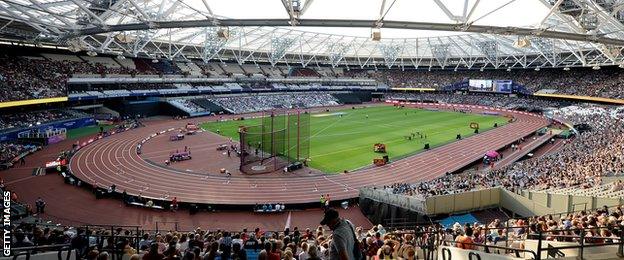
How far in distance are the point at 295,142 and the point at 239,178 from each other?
7.62 metres

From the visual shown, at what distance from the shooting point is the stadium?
10.7 m

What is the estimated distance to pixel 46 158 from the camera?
3384 centimetres

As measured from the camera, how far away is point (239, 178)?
28.8m

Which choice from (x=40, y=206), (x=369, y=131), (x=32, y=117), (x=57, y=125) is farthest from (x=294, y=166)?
(x=32, y=117)

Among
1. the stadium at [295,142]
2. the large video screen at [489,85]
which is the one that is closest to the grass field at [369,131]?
the stadium at [295,142]

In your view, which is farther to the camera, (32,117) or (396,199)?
(32,117)

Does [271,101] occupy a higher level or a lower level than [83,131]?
higher

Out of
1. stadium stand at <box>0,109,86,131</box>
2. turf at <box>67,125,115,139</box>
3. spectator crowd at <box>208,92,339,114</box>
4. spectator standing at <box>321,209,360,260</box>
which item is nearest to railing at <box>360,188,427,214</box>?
spectator standing at <box>321,209,360,260</box>

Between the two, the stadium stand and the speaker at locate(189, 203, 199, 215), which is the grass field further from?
the stadium stand

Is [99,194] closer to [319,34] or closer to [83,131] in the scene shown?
[83,131]

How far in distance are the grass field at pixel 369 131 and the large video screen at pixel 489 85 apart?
15.5m

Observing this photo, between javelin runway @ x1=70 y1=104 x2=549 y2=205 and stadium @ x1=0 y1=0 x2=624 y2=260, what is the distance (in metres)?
0.20

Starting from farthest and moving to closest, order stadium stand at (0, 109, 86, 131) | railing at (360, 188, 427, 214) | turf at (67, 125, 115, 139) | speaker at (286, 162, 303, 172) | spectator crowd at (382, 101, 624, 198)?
1. turf at (67, 125, 115, 139)
2. stadium stand at (0, 109, 86, 131)
3. speaker at (286, 162, 303, 172)
4. spectator crowd at (382, 101, 624, 198)
5. railing at (360, 188, 427, 214)

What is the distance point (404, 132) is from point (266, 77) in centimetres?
4172
